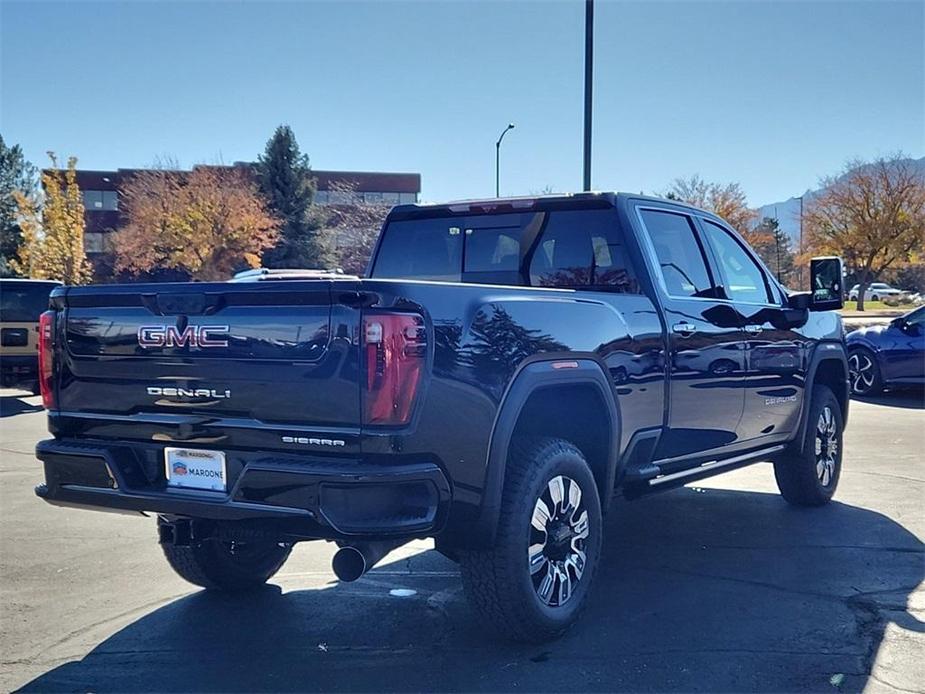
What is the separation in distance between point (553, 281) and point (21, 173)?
5294 cm

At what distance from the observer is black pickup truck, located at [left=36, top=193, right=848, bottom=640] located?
10.8 feet

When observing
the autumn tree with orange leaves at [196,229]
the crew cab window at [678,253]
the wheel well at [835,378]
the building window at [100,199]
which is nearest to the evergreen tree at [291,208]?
the autumn tree with orange leaves at [196,229]

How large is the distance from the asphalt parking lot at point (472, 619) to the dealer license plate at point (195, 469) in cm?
81

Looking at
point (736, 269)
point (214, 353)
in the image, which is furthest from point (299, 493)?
point (736, 269)

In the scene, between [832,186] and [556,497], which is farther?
[832,186]

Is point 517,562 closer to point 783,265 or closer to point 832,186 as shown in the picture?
point 832,186

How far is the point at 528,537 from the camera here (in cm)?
381

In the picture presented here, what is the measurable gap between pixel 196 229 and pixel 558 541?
3459cm

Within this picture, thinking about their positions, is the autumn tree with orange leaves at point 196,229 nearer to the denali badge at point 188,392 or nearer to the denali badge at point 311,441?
the denali badge at point 188,392

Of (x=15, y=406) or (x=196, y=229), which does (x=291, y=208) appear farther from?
(x=15, y=406)

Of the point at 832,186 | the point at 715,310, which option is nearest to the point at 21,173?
the point at 832,186

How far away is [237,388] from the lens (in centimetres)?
348

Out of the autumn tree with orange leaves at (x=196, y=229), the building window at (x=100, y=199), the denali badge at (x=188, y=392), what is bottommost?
the denali badge at (x=188, y=392)

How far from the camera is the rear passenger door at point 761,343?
5691mm
